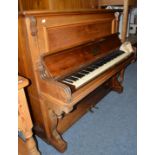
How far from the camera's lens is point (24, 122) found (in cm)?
112

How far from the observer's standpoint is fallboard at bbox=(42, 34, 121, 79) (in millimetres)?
1228

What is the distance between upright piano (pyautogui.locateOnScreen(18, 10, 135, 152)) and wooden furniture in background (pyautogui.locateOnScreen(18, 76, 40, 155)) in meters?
0.21

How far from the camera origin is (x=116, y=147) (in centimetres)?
158

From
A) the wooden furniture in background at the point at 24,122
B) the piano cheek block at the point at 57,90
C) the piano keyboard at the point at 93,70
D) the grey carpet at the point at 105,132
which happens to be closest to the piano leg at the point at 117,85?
the grey carpet at the point at 105,132

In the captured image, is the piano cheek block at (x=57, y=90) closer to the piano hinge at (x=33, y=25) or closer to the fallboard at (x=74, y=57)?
the fallboard at (x=74, y=57)

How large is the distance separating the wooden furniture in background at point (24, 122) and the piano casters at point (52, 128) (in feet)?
0.88

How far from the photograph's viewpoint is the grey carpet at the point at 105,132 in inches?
61.4

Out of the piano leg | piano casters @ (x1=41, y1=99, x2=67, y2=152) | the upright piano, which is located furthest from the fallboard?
the piano leg

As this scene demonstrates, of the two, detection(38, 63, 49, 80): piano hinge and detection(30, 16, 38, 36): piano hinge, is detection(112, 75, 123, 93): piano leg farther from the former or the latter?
detection(30, 16, 38, 36): piano hinge

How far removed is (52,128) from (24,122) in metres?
0.44

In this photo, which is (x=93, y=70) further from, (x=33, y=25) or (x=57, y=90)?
(x=33, y=25)

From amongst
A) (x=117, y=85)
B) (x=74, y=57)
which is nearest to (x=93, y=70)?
(x=74, y=57)
